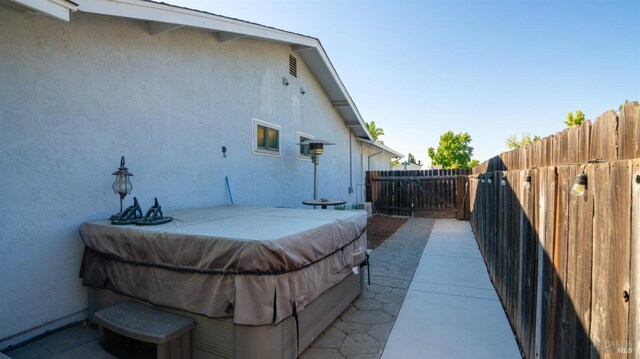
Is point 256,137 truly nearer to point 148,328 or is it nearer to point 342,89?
point 342,89

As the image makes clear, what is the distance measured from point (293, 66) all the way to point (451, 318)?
6.54m

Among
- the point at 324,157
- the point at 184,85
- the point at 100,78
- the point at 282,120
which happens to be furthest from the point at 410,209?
the point at 100,78

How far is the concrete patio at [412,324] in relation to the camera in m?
2.80

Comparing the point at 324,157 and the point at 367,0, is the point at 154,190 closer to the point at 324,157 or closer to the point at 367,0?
the point at 324,157

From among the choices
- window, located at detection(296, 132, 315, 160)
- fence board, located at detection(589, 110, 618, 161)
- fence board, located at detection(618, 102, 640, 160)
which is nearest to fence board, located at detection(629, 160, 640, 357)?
fence board, located at detection(618, 102, 640, 160)

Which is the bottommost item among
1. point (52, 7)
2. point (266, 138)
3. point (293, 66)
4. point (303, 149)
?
point (303, 149)

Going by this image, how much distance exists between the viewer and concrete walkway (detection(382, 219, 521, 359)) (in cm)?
283

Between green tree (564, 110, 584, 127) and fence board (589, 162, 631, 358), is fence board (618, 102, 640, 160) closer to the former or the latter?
fence board (589, 162, 631, 358)

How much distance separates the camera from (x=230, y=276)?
231 centimetres

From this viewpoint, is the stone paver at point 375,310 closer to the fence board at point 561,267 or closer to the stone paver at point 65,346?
the fence board at point 561,267

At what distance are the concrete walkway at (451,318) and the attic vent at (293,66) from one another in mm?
5325

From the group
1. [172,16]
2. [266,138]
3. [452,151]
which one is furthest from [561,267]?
[452,151]

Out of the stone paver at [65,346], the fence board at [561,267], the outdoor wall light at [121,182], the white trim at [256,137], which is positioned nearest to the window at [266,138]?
the white trim at [256,137]

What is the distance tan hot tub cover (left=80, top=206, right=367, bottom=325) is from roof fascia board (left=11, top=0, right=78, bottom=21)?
1.92 m
